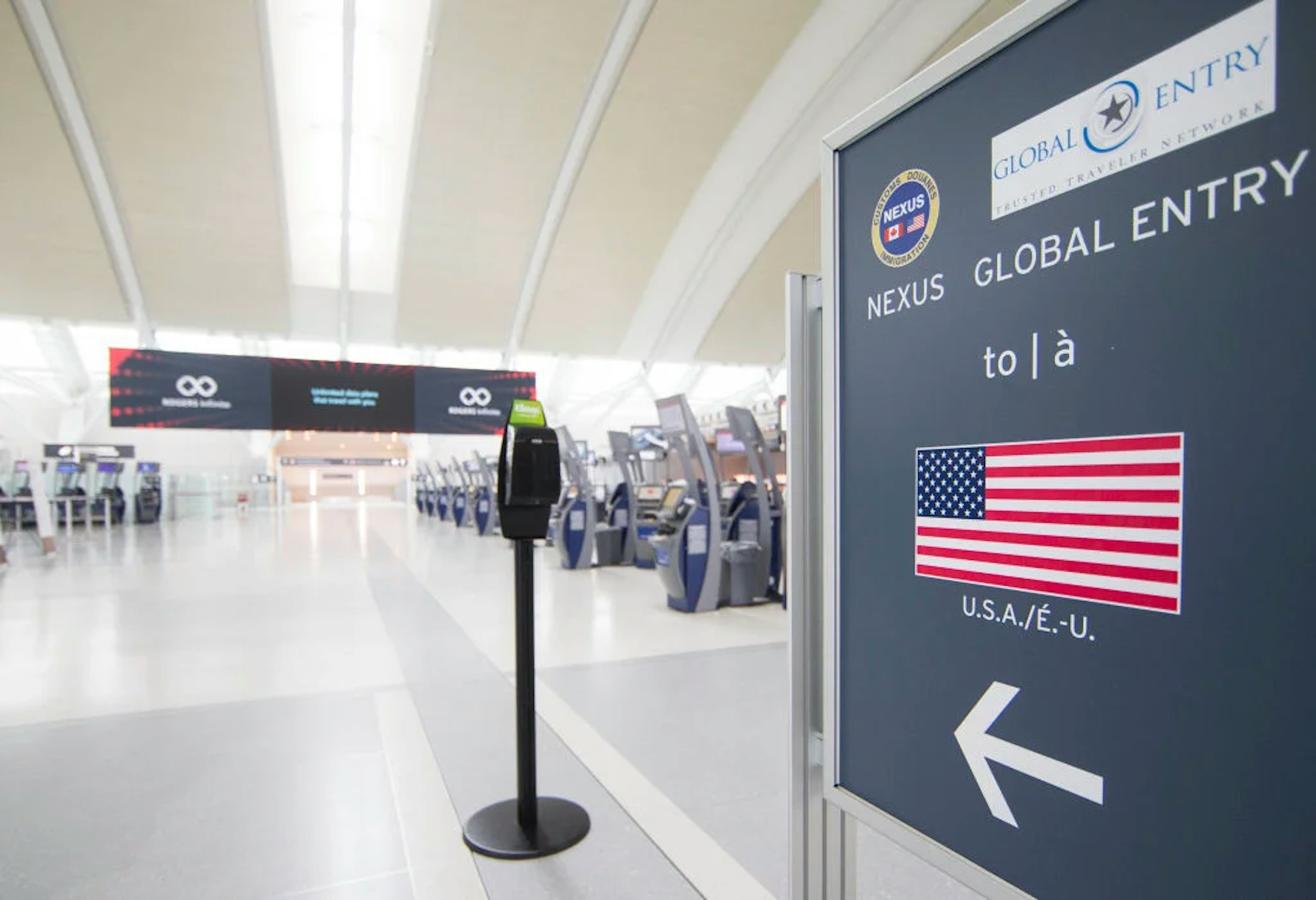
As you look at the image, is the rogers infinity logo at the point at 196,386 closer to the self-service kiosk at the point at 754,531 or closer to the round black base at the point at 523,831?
the self-service kiosk at the point at 754,531

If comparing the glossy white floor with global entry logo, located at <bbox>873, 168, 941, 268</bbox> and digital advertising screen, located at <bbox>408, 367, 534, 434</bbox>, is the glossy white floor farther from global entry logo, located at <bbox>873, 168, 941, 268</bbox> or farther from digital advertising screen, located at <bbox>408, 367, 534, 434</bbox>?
digital advertising screen, located at <bbox>408, 367, 534, 434</bbox>

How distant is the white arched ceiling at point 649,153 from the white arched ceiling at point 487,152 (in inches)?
31.0

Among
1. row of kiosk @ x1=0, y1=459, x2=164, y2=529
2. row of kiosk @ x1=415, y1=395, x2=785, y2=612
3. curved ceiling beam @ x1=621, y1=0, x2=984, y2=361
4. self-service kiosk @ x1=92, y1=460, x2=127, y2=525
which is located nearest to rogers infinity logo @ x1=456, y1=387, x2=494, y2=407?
row of kiosk @ x1=415, y1=395, x2=785, y2=612

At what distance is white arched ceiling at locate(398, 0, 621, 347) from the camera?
471 inches

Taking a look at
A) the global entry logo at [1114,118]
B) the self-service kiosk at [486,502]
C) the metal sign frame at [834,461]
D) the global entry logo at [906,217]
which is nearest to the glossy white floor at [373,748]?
the metal sign frame at [834,461]

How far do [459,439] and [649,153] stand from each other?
38.8 feet

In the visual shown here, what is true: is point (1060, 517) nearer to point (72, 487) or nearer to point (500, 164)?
point (500, 164)

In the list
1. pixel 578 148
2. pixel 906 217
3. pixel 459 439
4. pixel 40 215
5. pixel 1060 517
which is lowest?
pixel 1060 517

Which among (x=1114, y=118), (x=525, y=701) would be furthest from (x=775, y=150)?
(x=1114, y=118)

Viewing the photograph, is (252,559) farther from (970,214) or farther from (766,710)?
(970,214)

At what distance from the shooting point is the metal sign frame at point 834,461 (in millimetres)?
924

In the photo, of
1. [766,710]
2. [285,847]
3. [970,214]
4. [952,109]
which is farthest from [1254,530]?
[766,710]

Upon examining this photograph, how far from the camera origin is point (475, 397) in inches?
334

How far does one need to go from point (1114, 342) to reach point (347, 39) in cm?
1462
